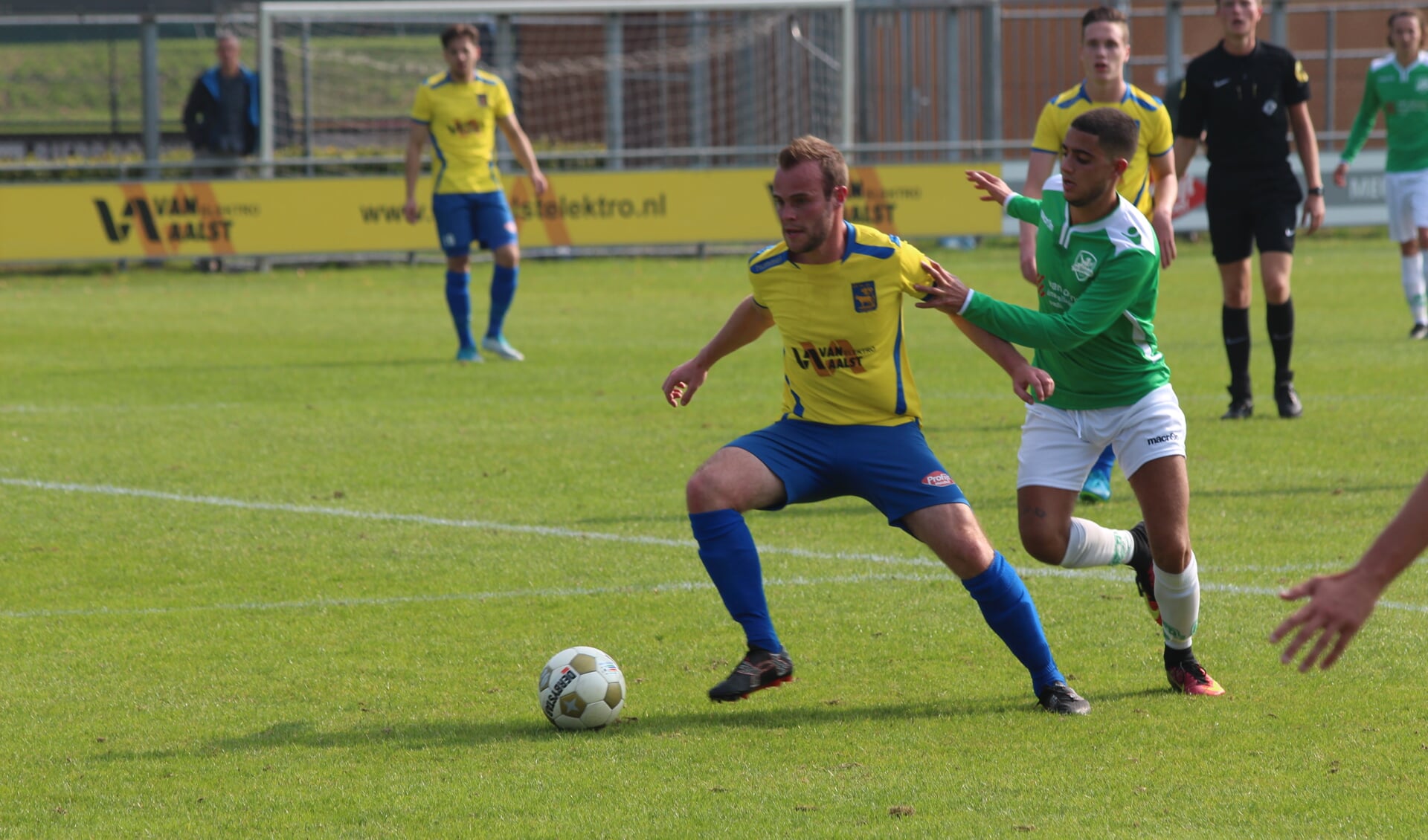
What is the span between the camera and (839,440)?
483cm

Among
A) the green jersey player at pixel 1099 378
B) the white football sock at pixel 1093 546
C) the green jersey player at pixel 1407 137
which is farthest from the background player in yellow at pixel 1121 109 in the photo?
the green jersey player at pixel 1407 137

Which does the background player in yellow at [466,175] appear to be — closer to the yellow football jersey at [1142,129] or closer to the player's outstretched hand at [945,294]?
the yellow football jersey at [1142,129]

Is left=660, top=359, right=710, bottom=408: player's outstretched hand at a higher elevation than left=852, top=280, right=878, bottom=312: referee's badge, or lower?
lower

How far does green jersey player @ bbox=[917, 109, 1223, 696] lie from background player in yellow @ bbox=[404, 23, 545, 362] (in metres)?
7.81

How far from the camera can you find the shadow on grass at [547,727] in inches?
172

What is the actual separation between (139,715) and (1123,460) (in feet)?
9.32

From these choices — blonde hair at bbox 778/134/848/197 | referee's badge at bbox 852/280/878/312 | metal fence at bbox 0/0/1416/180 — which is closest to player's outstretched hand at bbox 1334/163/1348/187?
referee's badge at bbox 852/280/878/312

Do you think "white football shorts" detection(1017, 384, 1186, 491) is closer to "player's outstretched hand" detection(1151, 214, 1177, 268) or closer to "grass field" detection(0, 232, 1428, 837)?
"grass field" detection(0, 232, 1428, 837)

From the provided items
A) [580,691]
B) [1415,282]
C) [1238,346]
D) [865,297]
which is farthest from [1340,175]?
[580,691]

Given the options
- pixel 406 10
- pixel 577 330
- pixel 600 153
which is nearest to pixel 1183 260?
pixel 600 153

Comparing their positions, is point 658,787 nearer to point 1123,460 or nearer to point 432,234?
point 1123,460

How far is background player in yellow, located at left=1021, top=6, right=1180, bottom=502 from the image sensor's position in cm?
754

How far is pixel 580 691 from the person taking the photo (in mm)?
4488

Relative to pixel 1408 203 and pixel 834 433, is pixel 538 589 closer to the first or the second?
pixel 834 433
